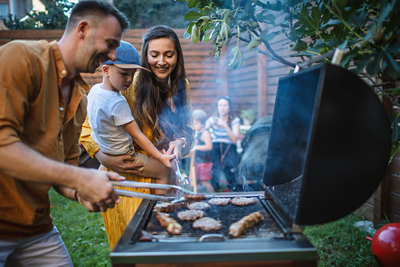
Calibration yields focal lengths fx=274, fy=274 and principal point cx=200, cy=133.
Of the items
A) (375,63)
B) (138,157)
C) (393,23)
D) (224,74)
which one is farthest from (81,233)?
(224,74)

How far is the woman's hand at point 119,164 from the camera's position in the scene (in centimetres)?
235

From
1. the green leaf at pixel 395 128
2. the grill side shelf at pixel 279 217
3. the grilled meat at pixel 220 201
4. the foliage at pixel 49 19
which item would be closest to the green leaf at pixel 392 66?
the green leaf at pixel 395 128

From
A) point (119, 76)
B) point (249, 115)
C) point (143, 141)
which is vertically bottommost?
point (249, 115)

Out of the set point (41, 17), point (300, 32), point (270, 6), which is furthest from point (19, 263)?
point (41, 17)

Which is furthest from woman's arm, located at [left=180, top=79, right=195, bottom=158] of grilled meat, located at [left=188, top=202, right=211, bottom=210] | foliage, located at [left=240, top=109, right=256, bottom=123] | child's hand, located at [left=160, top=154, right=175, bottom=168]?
foliage, located at [left=240, top=109, right=256, bottom=123]

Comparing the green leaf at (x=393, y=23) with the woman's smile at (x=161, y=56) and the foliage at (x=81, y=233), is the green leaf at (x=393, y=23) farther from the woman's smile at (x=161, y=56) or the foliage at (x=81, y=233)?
the foliage at (x=81, y=233)

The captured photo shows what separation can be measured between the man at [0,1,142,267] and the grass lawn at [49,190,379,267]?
1.92 meters

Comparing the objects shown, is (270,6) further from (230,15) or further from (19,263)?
(19,263)

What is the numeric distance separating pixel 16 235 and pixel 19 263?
283mm

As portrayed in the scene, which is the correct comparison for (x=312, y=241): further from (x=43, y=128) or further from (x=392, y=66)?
(x=43, y=128)

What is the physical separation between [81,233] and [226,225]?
10.9 ft

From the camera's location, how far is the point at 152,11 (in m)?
12.5

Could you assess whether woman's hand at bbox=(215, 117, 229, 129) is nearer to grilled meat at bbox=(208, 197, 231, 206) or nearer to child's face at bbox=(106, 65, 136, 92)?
child's face at bbox=(106, 65, 136, 92)

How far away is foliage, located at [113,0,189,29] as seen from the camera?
12453 millimetres
